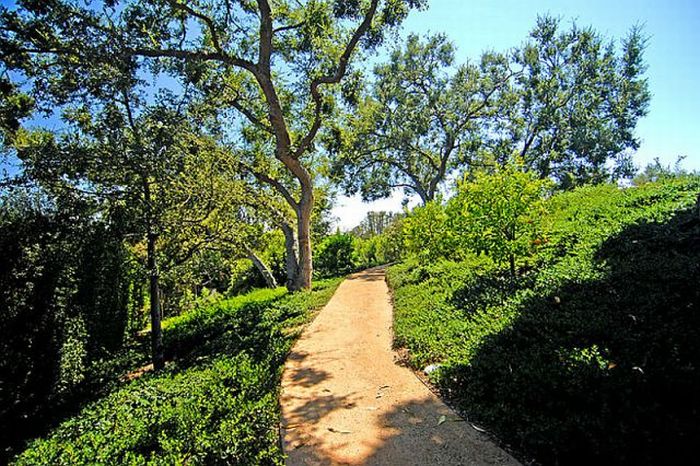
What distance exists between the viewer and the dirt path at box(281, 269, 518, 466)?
10.3ft

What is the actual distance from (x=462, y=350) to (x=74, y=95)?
909 centimetres

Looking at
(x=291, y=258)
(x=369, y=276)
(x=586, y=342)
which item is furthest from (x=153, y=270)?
(x=369, y=276)

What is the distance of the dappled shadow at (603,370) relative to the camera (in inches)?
107

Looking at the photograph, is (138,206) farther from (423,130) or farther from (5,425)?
(423,130)

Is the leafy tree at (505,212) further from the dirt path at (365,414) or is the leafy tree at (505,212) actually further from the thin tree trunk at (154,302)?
the thin tree trunk at (154,302)

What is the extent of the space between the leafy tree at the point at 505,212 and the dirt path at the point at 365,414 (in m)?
3.02

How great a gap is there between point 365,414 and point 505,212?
206 inches

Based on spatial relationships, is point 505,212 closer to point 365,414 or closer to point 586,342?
point 586,342

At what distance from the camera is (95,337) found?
852 centimetres

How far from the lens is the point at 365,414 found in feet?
12.9

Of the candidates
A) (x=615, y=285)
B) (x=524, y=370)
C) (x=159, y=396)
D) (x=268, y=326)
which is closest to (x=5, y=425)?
(x=159, y=396)

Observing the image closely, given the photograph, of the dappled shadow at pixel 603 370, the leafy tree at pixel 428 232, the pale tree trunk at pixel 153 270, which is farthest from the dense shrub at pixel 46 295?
the leafy tree at pixel 428 232

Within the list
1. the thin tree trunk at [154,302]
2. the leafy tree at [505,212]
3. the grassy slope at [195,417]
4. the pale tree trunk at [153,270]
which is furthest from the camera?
the thin tree trunk at [154,302]

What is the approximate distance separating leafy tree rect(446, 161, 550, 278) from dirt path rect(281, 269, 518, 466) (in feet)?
9.90
